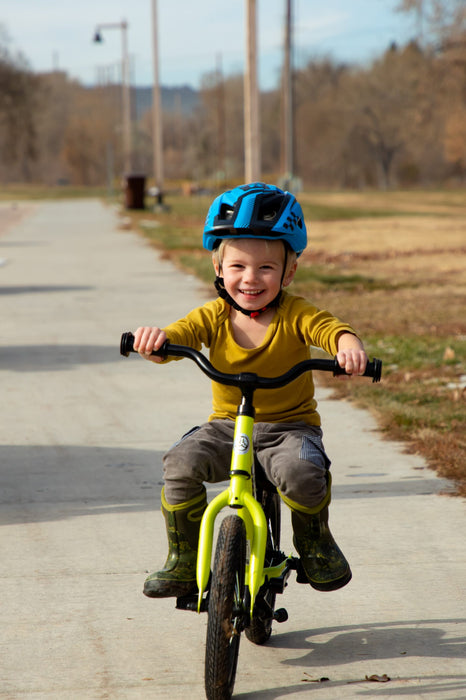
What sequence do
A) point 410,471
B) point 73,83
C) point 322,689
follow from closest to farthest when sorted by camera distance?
point 322,689, point 410,471, point 73,83

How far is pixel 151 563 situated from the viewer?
14.1ft

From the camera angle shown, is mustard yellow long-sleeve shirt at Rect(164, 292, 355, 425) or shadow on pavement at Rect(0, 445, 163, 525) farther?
shadow on pavement at Rect(0, 445, 163, 525)

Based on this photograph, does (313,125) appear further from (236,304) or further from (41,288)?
(236,304)

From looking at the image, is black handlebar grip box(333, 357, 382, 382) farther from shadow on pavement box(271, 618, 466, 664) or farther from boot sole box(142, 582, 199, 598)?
shadow on pavement box(271, 618, 466, 664)

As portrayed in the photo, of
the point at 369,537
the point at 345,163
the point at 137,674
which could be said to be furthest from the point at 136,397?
the point at 345,163

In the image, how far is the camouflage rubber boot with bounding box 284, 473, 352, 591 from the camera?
10.9 feet

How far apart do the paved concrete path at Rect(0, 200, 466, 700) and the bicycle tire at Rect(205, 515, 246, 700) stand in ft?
0.77

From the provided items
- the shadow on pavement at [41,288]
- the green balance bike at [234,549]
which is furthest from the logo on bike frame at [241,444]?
the shadow on pavement at [41,288]

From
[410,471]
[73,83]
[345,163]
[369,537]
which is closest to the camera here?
[369,537]

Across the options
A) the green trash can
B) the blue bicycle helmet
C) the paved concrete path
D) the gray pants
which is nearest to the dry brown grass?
the paved concrete path

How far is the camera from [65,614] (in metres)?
3.80

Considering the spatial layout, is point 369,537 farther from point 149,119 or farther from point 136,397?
point 149,119

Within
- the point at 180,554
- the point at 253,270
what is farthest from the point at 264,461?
the point at 253,270

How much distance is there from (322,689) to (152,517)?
1825 mm
